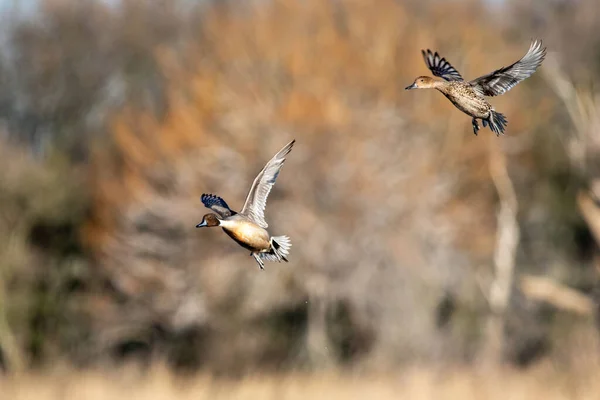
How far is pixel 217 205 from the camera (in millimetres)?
3666

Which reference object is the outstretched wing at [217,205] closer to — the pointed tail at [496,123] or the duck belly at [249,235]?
the duck belly at [249,235]

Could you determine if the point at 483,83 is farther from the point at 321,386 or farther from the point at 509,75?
the point at 321,386

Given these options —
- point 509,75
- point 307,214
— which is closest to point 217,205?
point 509,75

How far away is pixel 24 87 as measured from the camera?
96.0ft

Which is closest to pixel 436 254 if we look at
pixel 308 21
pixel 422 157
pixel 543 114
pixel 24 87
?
pixel 422 157

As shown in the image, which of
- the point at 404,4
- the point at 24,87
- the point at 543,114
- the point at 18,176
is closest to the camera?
the point at 18,176

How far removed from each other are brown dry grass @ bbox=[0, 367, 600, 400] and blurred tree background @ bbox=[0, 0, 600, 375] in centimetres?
310

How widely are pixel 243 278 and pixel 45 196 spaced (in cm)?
464

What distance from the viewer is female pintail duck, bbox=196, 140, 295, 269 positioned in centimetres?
340

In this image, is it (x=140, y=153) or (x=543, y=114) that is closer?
(x=140, y=153)

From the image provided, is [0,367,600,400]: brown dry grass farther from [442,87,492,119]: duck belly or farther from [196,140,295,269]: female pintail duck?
[442,87,492,119]: duck belly

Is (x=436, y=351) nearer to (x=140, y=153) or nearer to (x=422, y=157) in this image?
(x=422, y=157)

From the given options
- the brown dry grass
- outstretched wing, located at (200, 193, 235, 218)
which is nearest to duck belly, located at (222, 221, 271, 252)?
outstretched wing, located at (200, 193, 235, 218)

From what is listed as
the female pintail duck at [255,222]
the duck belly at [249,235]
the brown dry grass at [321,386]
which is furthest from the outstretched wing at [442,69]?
the brown dry grass at [321,386]
